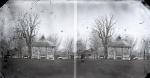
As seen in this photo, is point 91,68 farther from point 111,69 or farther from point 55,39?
point 55,39

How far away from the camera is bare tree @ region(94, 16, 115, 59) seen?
1938 mm

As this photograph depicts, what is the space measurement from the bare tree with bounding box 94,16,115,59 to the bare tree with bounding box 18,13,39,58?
445 mm

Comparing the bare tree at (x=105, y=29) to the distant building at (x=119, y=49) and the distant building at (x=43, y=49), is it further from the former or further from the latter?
the distant building at (x=43, y=49)

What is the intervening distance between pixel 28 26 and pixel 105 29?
22.2 inches

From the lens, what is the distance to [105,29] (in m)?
1.96

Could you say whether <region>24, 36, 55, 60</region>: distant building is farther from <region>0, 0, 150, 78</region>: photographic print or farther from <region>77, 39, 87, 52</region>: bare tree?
<region>77, 39, 87, 52</region>: bare tree

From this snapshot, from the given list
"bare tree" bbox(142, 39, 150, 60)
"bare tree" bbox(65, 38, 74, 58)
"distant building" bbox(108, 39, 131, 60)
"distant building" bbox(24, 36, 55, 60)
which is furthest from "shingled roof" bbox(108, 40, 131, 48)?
"distant building" bbox(24, 36, 55, 60)

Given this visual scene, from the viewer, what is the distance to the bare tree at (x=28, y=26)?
6.49 feet

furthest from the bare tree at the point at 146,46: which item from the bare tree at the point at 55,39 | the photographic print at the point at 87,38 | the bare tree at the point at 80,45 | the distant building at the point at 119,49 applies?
the bare tree at the point at 55,39

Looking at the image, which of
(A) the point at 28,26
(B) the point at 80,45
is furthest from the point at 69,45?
(A) the point at 28,26

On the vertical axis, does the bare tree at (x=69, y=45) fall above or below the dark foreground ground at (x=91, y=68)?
above

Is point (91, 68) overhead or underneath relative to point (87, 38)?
underneath

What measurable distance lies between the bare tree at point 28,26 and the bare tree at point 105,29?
0.44 meters

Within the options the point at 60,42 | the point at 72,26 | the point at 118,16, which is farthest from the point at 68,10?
the point at 118,16
